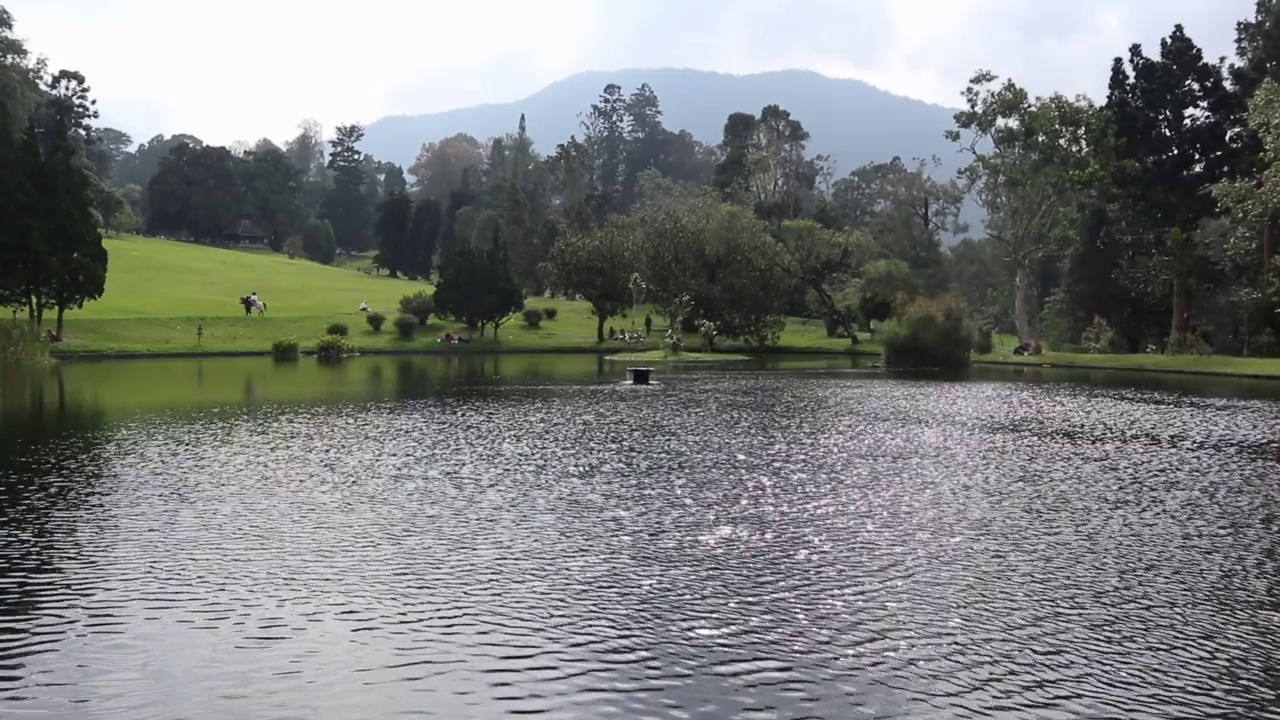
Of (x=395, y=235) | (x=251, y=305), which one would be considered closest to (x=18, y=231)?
(x=251, y=305)

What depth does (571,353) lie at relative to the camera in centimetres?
7888

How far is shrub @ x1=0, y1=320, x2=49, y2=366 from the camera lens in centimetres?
5656

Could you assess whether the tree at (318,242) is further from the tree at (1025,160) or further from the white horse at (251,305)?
the tree at (1025,160)

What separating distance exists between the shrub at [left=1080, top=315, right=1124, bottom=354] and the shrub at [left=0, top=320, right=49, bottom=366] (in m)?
65.6

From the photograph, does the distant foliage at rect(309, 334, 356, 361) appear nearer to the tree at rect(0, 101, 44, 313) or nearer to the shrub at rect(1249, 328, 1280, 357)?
the tree at rect(0, 101, 44, 313)

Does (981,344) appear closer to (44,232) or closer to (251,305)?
(251,305)

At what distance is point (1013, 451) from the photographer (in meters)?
26.3

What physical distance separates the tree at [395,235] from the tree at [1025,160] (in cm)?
7373

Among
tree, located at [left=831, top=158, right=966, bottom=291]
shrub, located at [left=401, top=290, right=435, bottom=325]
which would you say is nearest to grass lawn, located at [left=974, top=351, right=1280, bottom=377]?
tree, located at [left=831, top=158, right=966, bottom=291]

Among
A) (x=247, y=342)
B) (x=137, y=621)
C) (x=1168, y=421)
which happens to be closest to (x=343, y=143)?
(x=247, y=342)

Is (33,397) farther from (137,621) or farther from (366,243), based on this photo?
(366,243)

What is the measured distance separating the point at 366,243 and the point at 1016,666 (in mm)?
164476

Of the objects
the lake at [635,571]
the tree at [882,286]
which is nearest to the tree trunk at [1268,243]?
the tree at [882,286]

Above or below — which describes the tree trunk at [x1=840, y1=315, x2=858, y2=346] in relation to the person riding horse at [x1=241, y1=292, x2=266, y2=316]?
below
